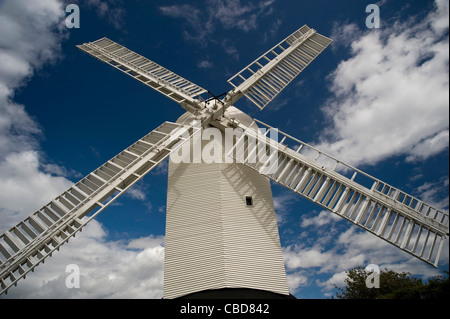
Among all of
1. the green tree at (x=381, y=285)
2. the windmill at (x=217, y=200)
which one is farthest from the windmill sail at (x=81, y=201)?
the green tree at (x=381, y=285)

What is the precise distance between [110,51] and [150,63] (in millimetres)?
2232

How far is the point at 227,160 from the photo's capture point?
424 inches

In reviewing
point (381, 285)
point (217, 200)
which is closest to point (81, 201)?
point (217, 200)

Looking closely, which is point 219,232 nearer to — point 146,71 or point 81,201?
point 81,201

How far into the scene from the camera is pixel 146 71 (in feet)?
40.7

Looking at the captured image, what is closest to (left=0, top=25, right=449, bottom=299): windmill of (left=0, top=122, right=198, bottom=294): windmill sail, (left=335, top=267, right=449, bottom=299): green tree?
(left=0, top=122, right=198, bottom=294): windmill sail

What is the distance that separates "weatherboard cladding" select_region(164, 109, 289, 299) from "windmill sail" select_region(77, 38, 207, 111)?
122 inches

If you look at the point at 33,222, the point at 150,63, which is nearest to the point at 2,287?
the point at 33,222

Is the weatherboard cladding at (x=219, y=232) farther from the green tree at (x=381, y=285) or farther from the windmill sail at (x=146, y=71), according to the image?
the green tree at (x=381, y=285)

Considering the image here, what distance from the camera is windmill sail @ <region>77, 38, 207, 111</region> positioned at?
38.5 ft

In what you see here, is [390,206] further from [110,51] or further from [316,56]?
[110,51]

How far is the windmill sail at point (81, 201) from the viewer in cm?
687

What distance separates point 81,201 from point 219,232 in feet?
14.8

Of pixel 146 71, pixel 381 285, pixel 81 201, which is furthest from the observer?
pixel 381 285
